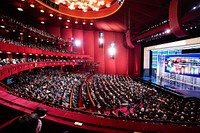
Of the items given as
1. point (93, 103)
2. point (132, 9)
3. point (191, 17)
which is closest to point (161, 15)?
point (132, 9)

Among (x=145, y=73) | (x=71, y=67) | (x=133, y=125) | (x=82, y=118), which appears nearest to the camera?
(x=133, y=125)

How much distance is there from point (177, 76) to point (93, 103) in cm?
1277

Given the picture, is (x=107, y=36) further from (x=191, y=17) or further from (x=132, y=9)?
(x=191, y=17)

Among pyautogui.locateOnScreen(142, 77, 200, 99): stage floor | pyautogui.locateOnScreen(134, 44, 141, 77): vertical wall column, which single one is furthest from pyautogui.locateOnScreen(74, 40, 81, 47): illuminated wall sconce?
pyautogui.locateOnScreen(142, 77, 200, 99): stage floor

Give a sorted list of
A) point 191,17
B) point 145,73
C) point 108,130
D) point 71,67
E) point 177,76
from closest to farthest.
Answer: point 108,130 < point 191,17 < point 177,76 < point 145,73 < point 71,67

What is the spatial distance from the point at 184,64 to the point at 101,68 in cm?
1393

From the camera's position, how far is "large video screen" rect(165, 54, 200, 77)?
13.1m

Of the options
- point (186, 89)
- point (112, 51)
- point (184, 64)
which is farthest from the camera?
point (112, 51)

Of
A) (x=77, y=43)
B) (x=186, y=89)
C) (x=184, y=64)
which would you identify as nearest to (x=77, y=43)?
(x=77, y=43)

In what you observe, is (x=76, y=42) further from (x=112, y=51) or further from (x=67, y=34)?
Result: (x=112, y=51)

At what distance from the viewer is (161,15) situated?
12.9 metres

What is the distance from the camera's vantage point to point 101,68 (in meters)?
25.2

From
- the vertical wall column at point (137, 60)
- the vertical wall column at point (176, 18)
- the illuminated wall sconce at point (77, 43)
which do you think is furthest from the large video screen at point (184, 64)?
the illuminated wall sconce at point (77, 43)

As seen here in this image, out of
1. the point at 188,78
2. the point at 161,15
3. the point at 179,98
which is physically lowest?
the point at 179,98
